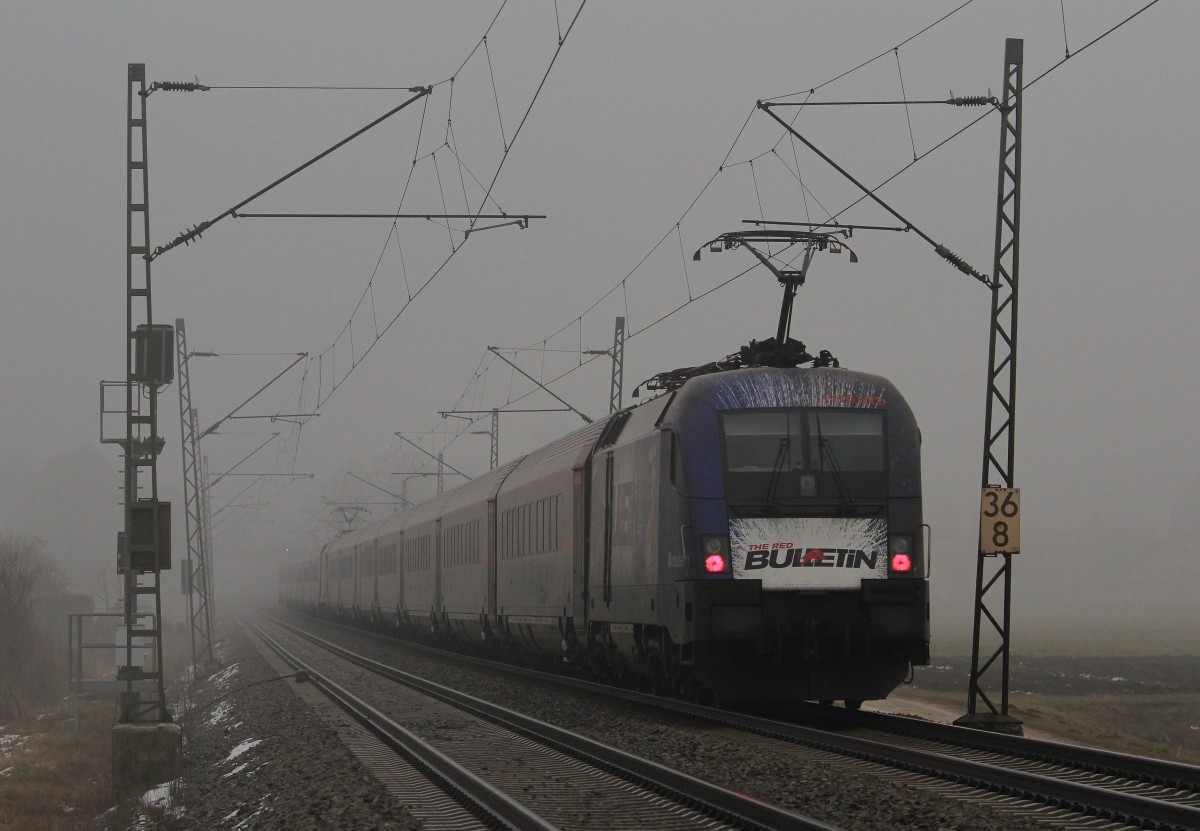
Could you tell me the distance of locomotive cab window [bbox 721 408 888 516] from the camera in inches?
617

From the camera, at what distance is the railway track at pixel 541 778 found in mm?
9930

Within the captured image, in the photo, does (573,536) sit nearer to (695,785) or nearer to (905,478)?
(905,478)

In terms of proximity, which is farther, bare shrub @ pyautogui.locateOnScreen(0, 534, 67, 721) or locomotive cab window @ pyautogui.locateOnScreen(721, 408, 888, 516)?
bare shrub @ pyautogui.locateOnScreen(0, 534, 67, 721)

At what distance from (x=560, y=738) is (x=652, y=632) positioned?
2890mm

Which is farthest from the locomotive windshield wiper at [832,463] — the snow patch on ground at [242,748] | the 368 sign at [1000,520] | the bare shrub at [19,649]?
the bare shrub at [19,649]

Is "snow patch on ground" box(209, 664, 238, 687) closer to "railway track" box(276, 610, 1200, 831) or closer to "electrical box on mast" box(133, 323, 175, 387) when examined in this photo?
"electrical box on mast" box(133, 323, 175, 387)

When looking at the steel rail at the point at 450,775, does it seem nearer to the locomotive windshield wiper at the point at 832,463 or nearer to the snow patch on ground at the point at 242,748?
the snow patch on ground at the point at 242,748

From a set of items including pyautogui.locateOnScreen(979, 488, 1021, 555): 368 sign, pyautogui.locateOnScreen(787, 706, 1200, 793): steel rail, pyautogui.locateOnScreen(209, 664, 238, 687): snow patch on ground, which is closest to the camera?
pyautogui.locateOnScreen(787, 706, 1200, 793): steel rail

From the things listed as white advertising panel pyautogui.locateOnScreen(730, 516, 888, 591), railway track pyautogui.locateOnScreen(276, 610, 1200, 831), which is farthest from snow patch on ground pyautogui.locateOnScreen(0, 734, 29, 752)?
white advertising panel pyautogui.locateOnScreen(730, 516, 888, 591)

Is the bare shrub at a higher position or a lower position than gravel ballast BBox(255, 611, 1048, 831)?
lower

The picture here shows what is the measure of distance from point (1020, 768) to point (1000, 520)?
5.73m

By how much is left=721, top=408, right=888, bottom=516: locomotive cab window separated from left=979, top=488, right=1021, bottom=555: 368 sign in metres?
1.81

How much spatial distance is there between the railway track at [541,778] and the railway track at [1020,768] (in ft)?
5.91

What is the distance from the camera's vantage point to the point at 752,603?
1522 cm
